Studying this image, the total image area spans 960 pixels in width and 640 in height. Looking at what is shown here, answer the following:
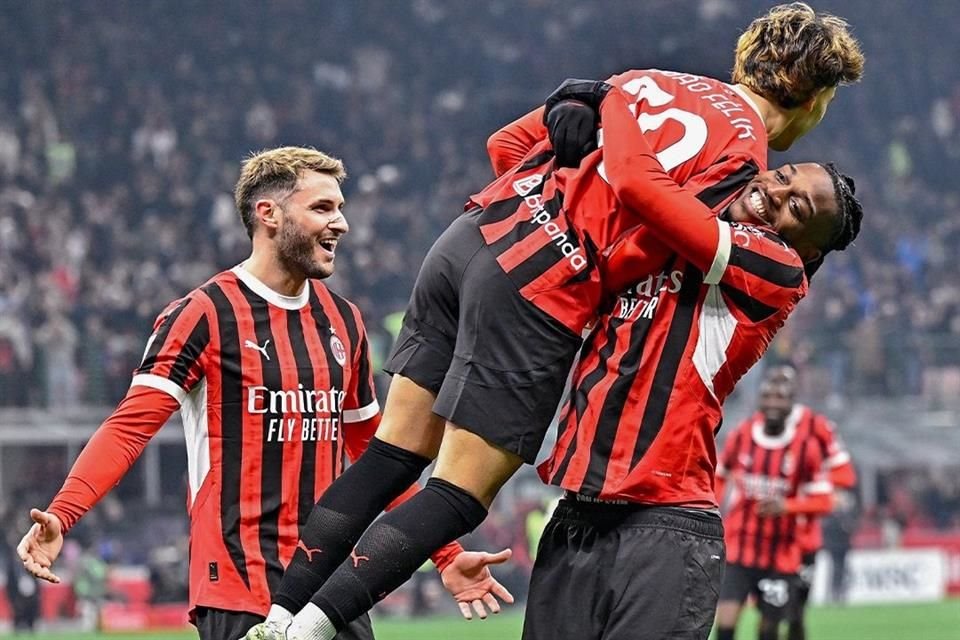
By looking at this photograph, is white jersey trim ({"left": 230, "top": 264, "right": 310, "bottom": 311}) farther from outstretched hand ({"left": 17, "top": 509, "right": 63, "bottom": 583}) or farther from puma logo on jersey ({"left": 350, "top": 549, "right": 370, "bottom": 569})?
puma logo on jersey ({"left": 350, "top": 549, "right": 370, "bottom": 569})

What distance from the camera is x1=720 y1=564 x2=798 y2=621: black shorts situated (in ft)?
33.6

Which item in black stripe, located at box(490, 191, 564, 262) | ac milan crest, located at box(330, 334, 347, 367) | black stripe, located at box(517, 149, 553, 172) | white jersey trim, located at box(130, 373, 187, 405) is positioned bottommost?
white jersey trim, located at box(130, 373, 187, 405)

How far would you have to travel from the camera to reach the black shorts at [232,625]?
450 centimetres

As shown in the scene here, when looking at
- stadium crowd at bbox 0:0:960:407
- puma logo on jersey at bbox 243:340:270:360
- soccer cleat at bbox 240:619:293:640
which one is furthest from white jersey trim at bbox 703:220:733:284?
stadium crowd at bbox 0:0:960:407

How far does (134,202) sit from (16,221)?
1817 mm

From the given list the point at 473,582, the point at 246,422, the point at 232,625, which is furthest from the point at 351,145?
the point at 473,582

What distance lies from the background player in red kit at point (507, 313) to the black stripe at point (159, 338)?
3.21ft

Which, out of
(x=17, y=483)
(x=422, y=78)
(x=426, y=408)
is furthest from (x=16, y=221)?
(x=426, y=408)

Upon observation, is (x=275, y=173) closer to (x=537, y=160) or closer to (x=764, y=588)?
(x=537, y=160)

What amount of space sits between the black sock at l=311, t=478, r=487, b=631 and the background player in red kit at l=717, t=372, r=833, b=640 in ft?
21.9

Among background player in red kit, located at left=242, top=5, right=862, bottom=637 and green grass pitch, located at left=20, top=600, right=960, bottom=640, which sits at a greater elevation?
background player in red kit, located at left=242, top=5, right=862, bottom=637

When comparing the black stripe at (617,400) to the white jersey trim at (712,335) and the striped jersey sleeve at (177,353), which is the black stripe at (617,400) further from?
the striped jersey sleeve at (177,353)

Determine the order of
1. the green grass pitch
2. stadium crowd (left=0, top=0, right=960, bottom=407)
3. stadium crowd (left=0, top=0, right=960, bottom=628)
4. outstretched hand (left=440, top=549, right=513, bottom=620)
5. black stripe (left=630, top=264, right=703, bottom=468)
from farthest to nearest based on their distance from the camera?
stadium crowd (left=0, top=0, right=960, bottom=407) < stadium crowd (left=0, top=0, right=960, bottom=628) < the green grass pitch < outstretched hand (left=440, top=549, right=513, bottom=620) < black stripe (left=630, top=264, right=703, bottom=468)

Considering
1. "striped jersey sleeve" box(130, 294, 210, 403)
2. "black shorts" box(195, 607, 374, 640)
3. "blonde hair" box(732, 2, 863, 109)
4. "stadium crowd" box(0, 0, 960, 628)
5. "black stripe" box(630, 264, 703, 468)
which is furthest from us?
"stadium crowd" box(0, 0, 960, 628)
